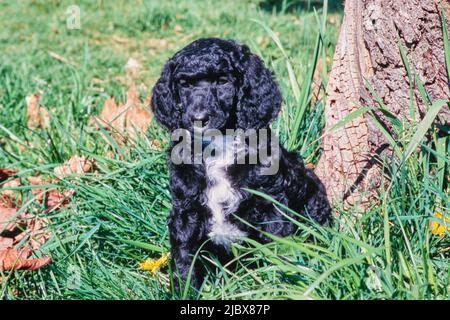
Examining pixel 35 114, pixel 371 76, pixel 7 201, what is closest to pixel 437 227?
pixel 371 76

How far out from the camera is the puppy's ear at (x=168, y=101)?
3.11 m

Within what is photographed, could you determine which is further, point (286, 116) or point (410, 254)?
point (286, 116)

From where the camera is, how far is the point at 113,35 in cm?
651

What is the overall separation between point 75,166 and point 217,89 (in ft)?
4.09

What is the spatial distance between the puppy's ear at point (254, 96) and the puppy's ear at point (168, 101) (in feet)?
1.15

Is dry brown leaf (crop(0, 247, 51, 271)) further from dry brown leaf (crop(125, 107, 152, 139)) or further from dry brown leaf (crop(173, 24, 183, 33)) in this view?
dry brown leaf (crop(173, 24, 183, 33))

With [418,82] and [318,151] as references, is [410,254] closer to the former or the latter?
[418,82]

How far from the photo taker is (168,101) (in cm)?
312

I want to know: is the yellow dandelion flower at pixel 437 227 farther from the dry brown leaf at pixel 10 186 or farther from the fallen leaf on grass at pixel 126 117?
the dry brown leaf at pixel 10 186

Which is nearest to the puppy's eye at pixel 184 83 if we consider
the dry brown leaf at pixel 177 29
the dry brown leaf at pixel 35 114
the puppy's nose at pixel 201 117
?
the puppy's nose at pixel 201 117

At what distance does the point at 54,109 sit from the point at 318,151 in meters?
2.21

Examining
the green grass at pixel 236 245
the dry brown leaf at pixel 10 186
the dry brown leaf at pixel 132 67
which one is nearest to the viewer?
the green grass at pixel 236 245

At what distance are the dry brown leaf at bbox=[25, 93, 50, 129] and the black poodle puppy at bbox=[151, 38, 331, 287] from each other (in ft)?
6.03
